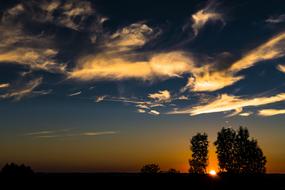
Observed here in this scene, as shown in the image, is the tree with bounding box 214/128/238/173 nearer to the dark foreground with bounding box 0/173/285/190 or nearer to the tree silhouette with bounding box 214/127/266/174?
→ the tree silhouette with bounding box 214/127/266/174

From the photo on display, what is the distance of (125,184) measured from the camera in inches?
1384

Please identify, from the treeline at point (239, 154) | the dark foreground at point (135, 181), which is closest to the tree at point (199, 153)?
the treeline at point (239, 154)

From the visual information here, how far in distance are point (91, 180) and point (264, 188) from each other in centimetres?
1680

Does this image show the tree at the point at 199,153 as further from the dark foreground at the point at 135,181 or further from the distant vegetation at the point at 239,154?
the dark foreground at the point at 135,181

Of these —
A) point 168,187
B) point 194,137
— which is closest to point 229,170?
point 194,137

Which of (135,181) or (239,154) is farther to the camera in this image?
(239,154)

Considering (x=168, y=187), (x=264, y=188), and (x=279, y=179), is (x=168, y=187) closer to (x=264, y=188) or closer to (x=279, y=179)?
(x=264, y=188)

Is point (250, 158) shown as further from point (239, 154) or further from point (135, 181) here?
point (135, 181)

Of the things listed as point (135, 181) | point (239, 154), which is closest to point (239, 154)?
point (239, 154)

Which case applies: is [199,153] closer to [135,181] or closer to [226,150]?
[226,150]

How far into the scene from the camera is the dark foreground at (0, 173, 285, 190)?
109 feet

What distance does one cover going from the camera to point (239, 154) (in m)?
80.2

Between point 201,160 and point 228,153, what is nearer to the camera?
point 228,153

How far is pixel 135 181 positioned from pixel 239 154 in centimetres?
4874
